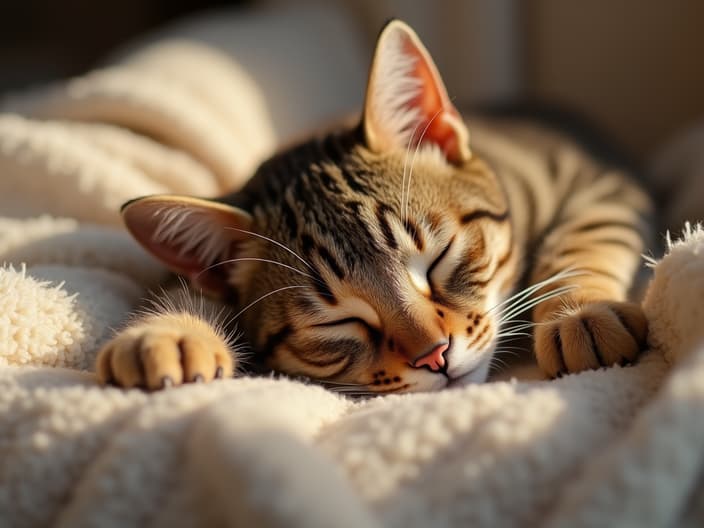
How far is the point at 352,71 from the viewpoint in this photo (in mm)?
2104

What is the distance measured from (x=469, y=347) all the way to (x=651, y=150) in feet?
4.49

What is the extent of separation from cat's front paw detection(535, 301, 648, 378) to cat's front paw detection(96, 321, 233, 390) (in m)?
0.37

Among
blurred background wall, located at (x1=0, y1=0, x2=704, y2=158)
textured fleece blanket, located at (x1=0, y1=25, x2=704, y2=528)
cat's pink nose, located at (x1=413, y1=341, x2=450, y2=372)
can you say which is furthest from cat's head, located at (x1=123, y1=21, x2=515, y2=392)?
blurred background wall, located at (x1=0, y1=0, x2=704, y2=158)

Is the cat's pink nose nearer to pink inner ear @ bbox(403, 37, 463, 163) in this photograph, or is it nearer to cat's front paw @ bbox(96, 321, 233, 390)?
cat's front paw @ bbox(96, 321, 233, 390)

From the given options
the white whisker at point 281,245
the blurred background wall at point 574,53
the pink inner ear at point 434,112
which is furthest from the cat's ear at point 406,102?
the blurred background wall at point 574,53

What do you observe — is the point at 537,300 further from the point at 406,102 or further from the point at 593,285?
the point at 406,102

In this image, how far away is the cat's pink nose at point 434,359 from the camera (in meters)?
0.83

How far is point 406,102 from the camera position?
102cm

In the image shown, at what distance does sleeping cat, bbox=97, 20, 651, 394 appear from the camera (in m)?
0.81

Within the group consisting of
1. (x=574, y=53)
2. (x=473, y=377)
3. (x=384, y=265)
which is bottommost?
(x=473, y=377)

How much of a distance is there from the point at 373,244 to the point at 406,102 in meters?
0.26

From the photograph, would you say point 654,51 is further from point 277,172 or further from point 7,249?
point 7,249

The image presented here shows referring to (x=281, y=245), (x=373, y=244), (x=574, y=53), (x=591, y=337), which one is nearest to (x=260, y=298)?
(x=281, y=245)

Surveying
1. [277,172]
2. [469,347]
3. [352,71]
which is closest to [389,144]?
[277,172]
